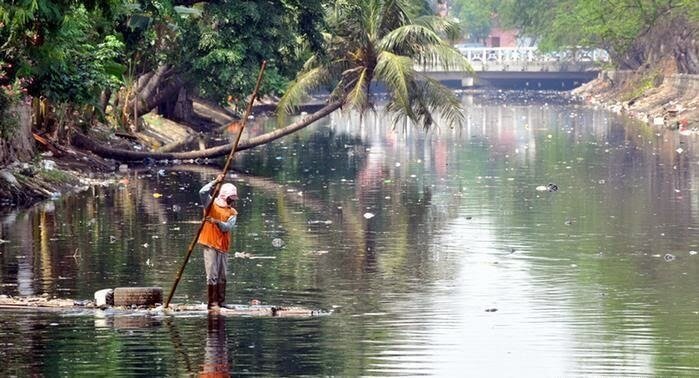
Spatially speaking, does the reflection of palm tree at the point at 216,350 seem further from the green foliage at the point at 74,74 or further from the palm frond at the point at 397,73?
the palm frond at the point at 397,73

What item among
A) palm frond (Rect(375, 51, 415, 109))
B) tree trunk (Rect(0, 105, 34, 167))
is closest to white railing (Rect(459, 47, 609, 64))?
palm frond (Rect(375, 51, 415, 109))

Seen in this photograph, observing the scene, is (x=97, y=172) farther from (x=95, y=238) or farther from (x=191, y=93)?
(x=191, y=93)

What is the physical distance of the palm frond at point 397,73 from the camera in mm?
40562

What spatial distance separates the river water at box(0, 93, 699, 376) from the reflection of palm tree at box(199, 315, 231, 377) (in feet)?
0.10

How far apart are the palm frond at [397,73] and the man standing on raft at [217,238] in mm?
22074

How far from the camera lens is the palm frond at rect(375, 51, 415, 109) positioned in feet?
133

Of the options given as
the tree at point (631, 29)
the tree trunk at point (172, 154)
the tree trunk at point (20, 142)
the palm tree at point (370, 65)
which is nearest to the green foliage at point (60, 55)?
the tree trunk at point (20, 142)

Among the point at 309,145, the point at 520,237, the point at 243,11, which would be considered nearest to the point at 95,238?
the point at 520,237

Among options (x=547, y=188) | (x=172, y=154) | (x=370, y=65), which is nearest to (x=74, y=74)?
(x=547, y=188)

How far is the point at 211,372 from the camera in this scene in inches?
584

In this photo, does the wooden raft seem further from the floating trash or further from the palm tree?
the palm tree

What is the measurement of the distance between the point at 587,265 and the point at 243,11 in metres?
20.3

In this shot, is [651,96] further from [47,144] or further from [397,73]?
[47,144]

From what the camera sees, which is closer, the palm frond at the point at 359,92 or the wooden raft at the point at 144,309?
the wooden raft at the point at 144,309
